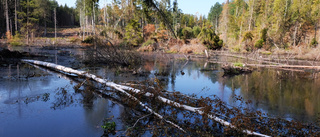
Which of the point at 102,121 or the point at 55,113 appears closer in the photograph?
the point at 102,121

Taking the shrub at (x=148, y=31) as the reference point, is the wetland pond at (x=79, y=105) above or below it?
below

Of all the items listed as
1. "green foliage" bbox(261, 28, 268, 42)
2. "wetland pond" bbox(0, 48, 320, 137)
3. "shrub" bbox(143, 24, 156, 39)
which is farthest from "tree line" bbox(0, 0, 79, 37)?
"green foliage" bbox(261, 28, 268, 42)

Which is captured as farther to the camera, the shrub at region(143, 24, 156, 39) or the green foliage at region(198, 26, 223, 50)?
the shrub at region(143, 24, 156, 39)

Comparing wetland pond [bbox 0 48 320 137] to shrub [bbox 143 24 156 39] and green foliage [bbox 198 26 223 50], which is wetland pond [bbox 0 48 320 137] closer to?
green foliage [bbox 198 26 223 50]

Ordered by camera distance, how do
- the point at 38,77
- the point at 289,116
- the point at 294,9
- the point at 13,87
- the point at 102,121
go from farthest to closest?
the point at 294,9
the point at 38,77
the point at 13,87
the point at 289,116
the point at 102,121

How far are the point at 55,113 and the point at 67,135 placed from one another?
4.35ft

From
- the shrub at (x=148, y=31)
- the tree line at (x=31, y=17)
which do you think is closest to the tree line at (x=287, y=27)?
the shrub at (x=148, y=31)

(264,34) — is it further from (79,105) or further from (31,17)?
(31,17)

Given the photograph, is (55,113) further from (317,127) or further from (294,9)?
(294,9)

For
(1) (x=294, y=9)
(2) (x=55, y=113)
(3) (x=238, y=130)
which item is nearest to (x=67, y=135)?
(2) (x=55, y=113)

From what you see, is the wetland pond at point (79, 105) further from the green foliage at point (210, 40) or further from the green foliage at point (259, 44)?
the green foliage at point (259, 44)

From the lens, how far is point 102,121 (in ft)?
15.3

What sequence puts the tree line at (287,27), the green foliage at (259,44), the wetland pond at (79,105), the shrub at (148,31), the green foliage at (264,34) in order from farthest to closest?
the shrub at (148,31) → the green foliage at (264,34) → the tree line at (287,27) → the green foliage at (259,44) → the wetland pond at (79,105)

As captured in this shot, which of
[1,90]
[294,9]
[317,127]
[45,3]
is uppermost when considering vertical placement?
[45,3]
